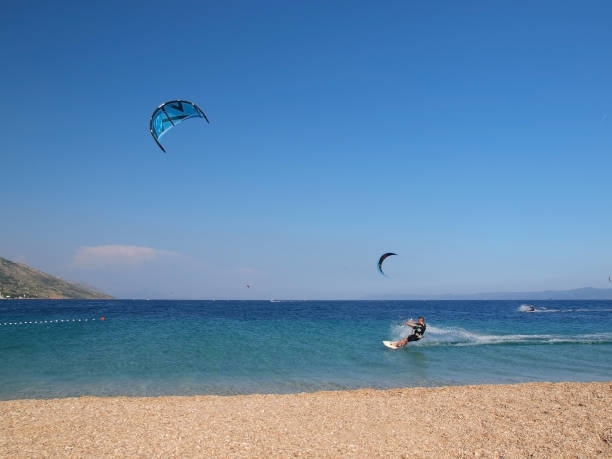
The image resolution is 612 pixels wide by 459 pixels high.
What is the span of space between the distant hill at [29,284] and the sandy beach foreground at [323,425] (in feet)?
412

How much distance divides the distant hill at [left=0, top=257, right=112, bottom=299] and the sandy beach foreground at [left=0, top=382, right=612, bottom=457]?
125728 millimetres

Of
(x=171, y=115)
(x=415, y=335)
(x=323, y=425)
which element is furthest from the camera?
(x=415, y=335)

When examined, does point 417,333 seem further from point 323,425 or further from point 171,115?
point 171,115

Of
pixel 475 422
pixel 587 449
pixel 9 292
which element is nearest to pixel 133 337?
pixel 475 422

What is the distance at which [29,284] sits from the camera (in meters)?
127

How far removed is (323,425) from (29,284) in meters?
147

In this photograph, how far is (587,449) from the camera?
6293 mm

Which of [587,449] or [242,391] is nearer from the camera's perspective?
[587,449]

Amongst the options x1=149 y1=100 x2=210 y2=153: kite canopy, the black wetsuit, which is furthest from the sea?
x1=149 y1=100 x2=210 y2=153: kite canopy

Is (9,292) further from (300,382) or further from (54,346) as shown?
(300,382)

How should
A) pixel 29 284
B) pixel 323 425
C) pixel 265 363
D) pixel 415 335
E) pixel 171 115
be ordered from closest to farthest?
pixel 323 425
pixel 171 115
pixel 265 363
pixel 415 335
pixel 29 284

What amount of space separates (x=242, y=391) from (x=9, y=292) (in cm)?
12985

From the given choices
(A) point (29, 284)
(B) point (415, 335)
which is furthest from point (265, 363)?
(A) point (29, 284)

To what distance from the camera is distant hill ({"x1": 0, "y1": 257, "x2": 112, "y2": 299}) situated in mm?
115238
